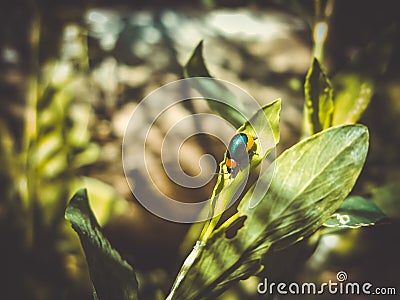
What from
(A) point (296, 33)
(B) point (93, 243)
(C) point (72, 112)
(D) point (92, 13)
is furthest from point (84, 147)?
(A) point (296, 33)

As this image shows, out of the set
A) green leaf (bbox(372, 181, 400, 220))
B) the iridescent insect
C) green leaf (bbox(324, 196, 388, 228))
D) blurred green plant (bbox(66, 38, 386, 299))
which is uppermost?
the iridescent insect

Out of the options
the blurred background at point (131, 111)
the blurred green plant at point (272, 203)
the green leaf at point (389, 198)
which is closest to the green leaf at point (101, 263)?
the blurred green plant at point (272, 203)

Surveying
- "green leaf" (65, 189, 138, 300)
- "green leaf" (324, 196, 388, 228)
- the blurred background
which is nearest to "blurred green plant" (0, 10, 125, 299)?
the blurred background

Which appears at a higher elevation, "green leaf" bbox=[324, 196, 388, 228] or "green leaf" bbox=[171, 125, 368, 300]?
"green leaf" bbox=[171, 125, 368, 300]

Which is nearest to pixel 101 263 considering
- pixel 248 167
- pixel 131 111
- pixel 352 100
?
pixel 248 167

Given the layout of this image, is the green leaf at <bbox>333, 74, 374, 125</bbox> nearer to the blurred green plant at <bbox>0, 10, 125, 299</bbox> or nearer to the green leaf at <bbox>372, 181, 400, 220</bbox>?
the green leaf at <bbox>372, 181, 400, 220</bbox>

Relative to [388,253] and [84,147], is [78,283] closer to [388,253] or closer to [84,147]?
[84,147]
